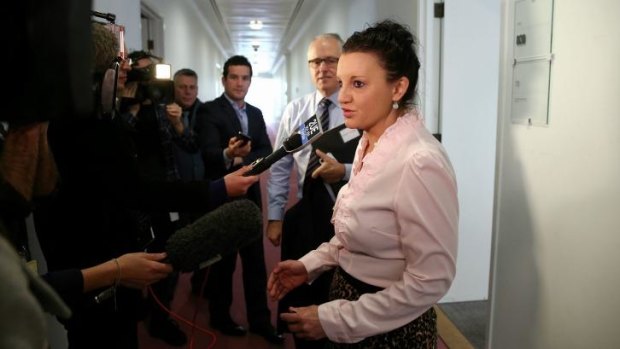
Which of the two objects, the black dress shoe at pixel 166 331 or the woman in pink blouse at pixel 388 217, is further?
the black dress shoe at pixel 166 331

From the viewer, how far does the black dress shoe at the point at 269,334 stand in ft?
8.50

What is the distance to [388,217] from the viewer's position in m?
1.08

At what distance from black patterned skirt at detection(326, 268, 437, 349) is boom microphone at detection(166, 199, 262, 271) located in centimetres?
29

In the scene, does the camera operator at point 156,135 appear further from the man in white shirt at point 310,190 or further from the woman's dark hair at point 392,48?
the woman's dark hair at point 392,48

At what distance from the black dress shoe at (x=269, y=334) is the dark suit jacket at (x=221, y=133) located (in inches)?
28.3

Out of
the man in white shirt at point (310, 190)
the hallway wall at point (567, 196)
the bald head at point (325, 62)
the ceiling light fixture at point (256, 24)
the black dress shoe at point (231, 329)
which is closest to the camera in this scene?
the hallway wall at point (567, 196)

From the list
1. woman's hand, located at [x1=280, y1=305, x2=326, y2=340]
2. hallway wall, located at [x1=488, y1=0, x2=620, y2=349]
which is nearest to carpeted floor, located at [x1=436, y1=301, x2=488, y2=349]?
hallway wall, located at [x1=488, y1=0, x2=620, y2=349]

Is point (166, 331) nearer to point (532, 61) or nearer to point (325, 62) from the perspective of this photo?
point (325, 62)

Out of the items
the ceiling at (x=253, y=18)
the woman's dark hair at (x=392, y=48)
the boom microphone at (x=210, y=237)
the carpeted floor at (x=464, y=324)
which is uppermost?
the ceiling at (x=253, y=18)

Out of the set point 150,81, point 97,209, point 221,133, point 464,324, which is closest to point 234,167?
point 221,133

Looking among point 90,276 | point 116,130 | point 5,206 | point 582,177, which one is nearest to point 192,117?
point 116,130

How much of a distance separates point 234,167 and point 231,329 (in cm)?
91

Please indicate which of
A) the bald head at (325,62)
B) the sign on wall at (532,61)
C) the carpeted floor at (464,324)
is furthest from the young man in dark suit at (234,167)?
the sign on wall at (532,61)

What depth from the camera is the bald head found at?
213 centimetres
